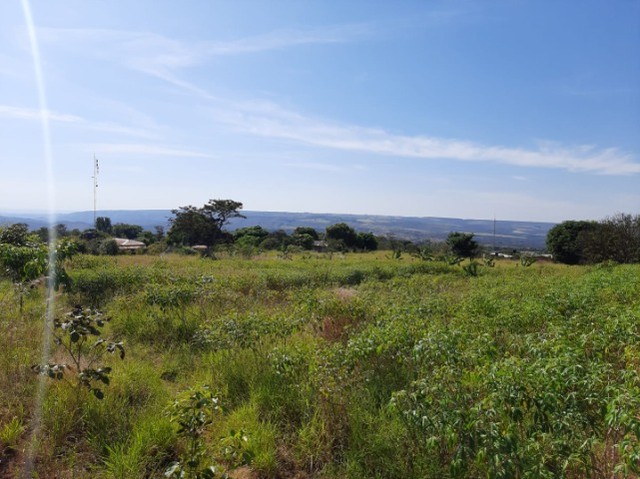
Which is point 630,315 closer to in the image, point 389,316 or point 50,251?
point 389,316

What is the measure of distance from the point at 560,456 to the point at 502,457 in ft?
1.05

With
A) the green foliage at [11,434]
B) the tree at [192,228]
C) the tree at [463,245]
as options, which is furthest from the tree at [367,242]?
the green foliage at [11,434]

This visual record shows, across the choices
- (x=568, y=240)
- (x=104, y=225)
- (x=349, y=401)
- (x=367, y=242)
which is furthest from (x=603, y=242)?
(x=104, y=225)

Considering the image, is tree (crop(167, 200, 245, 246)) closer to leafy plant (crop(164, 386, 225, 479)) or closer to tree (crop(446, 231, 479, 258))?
tree (crop(446, 231, 479, 258))

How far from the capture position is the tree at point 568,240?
83.5 ft

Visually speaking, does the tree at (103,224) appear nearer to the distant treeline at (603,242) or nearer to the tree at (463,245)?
the tree at (463,245)

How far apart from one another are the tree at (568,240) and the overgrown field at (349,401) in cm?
2404

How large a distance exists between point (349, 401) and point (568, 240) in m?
28.5

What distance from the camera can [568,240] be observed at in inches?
1043

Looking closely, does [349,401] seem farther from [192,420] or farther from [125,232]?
[125,232]

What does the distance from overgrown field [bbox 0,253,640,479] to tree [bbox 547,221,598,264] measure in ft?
78.9

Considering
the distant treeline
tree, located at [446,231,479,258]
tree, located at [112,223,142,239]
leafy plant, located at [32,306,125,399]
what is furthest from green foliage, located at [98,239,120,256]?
tree, located at [112,223,142,239]

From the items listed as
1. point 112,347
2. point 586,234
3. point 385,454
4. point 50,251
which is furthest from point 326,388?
point 586,234

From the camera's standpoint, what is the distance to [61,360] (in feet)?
13.2
